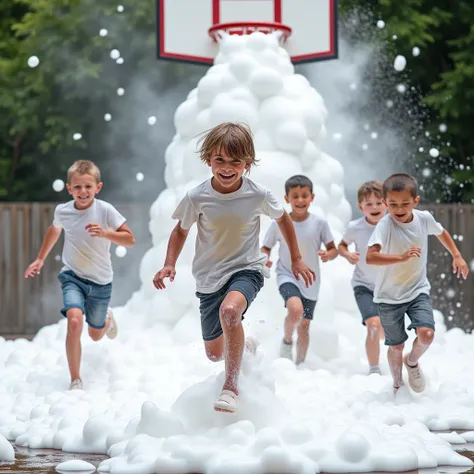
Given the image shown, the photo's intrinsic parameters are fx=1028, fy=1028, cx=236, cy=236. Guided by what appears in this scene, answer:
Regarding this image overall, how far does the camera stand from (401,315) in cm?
606

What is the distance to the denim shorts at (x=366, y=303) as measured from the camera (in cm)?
719

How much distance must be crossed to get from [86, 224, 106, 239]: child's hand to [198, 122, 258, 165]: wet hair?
5.47 ft

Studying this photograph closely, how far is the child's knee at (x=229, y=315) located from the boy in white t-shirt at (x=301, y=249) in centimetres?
258

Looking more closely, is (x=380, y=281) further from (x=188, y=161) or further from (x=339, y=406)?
(x=188, y=161)

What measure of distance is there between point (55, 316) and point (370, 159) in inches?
208

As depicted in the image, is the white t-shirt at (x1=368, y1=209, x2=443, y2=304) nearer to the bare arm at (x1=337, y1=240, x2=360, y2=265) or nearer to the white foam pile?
the white foam pile

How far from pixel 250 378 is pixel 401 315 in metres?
1.55

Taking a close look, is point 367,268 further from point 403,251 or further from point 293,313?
point 403,251

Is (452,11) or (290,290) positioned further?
(452,11)

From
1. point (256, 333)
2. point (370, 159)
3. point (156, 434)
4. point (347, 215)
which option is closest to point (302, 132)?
point (347, 215)

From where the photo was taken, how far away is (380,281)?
240 inches

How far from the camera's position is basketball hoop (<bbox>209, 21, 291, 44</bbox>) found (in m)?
9.39

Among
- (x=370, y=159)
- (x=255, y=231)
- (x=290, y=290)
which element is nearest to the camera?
(x=255, y=231)

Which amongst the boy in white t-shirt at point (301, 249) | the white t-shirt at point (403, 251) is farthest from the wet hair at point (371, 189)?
the white t-shirt at point (403, 251)
